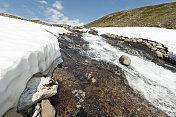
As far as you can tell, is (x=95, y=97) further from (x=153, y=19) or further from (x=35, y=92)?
(x=153, y=19)

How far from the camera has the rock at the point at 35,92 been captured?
2228 millimetres

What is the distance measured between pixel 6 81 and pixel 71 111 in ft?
6.71

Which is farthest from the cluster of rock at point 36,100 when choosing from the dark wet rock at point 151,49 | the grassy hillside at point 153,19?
the grassy hillside at point 153,19

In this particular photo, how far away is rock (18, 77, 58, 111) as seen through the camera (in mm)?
2228

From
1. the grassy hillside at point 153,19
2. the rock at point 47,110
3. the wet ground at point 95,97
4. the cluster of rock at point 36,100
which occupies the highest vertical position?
the grassy hillside at point 153,19

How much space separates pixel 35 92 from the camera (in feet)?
8.35

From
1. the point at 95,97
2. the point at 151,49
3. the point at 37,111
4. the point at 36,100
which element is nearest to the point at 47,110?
the point at 37,111

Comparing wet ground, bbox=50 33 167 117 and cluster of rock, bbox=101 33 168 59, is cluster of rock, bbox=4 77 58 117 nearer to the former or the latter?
wet ground, bbox=50 33 167 117

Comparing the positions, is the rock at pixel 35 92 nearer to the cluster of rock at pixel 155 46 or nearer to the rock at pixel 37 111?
the rock at pixel 37 111

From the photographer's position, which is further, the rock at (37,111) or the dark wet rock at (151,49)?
the dark wet rock at (151,49)

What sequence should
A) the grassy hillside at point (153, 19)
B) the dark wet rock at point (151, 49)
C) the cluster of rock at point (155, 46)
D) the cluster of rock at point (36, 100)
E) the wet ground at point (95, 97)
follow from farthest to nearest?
the grassy hillside at point (153, 19), the cluster of rock at point (155, 46), the dark wet rock at point (151, 49), the wet ground at point (95, 97), the cluster of rock at point (36, 100)

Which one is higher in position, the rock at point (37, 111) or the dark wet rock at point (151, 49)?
the rock at point (37, 111)

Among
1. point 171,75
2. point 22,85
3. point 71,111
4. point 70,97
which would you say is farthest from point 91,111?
point 171,75

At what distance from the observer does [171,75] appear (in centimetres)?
632
